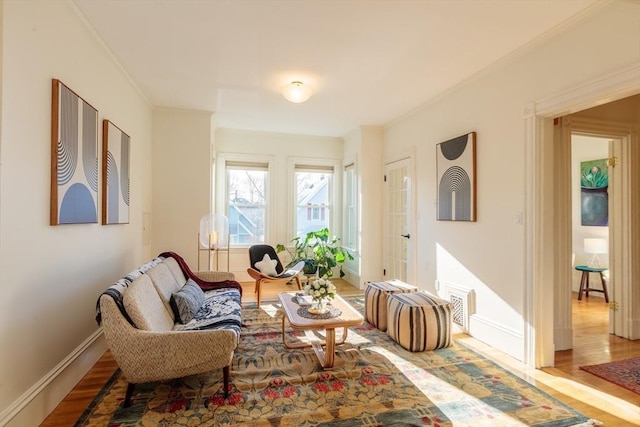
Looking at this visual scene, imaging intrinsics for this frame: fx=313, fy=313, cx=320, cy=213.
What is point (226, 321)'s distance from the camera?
2.46 meters

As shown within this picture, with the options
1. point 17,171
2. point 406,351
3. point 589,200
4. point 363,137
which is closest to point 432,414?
point 406,351

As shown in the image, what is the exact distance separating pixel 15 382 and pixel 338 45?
3148 millimetres

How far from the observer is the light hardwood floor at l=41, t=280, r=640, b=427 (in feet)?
6.48

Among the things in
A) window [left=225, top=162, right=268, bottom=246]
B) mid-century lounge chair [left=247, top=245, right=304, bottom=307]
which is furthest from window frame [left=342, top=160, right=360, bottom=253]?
window [left=225, top=162, right=268, bottom=246]

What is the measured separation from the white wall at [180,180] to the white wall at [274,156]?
3.47ft

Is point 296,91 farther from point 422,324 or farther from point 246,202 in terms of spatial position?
point 246,202

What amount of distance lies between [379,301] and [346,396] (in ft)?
4.48

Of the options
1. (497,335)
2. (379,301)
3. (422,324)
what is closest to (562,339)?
(497,335)

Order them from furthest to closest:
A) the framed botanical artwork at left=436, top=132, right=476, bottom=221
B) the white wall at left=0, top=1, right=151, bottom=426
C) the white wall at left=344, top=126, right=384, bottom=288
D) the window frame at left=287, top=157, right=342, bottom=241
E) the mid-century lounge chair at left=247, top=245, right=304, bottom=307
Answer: the window frame at left=287, top=157, right=342, bottom=241 < the white wall at left=344, top=126, right=384, bottom=288 < the mid-century lounge chair at left=247, top=245, right=304, bottom=307 < the framed botanical artwork at left=436, top=132, right=476, bottom=221 < the white wall at left=0, top=1, right=151, bottom=426

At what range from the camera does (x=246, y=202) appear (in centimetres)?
576

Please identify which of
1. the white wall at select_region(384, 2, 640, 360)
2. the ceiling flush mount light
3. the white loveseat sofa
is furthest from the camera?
the ceiling flush mount light

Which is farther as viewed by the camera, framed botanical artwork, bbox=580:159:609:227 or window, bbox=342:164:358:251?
window, bbox=342:164:358:251

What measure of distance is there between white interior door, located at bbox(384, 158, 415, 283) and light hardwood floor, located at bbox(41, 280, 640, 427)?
1412 millimetres

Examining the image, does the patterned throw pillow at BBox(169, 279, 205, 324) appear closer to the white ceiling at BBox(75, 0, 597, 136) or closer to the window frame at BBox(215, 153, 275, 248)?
the white ceiling at BBox(75, 0, 597, 136)
